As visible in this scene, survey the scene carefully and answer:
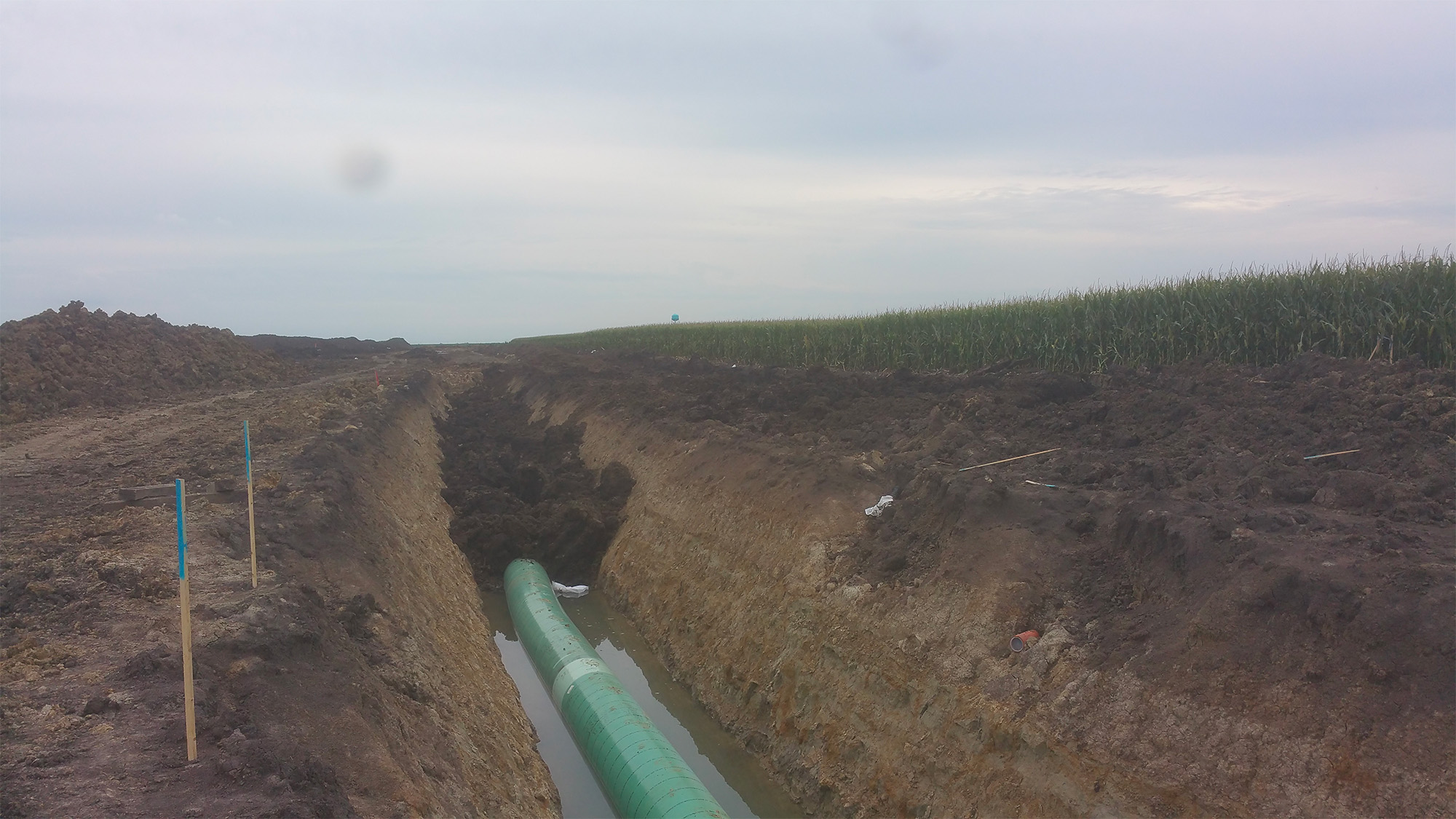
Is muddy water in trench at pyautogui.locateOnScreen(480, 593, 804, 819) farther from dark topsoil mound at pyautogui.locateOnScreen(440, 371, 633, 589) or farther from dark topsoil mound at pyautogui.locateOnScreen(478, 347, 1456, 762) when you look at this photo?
dark topsoil mound at pyautogui.locateOnScreen(478, 347, 1456, 762)

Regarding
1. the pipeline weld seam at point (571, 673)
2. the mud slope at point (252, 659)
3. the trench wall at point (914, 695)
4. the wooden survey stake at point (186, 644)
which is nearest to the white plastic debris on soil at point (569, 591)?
the trench wall at point (914, 695)

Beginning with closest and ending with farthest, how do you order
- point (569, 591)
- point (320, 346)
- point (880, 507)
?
point (880, 507)
point (569, 591)
point (320, 346)

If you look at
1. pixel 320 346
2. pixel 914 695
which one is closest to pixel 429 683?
pixel 914 695

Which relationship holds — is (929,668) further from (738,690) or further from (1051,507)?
(738,690)

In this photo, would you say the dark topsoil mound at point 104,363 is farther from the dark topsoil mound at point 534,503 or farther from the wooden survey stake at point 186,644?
the wooden survey stake at point 186,644

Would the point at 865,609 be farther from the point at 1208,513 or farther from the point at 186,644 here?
the point at 186,644
